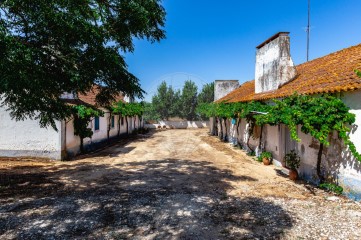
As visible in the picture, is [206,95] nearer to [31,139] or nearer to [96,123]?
[96,123]

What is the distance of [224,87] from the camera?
111 ft

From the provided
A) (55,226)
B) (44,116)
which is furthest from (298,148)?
(44,116)

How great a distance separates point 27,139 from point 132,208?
9.64 metres

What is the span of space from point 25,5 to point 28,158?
987 centimetres

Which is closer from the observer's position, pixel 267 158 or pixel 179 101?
pixel 267 158

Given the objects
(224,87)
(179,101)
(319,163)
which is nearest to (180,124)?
(179,101)

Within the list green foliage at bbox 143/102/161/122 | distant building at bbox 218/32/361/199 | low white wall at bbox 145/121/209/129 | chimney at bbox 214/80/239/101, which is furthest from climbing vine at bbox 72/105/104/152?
green foliage at bbox 143/102/161/122

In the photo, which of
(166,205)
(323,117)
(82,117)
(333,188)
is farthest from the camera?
(82,117)

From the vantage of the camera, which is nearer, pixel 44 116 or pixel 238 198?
pixel 238 198

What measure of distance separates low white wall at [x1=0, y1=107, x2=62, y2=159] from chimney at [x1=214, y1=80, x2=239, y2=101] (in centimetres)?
2437

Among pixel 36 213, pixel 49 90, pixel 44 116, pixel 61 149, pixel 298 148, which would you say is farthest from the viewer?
pixel 61 149

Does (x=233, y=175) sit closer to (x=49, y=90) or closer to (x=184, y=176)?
(x=184, y=176)

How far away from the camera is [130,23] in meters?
7.57

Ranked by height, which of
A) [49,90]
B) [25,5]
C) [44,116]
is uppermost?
[25,5]
